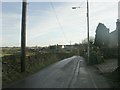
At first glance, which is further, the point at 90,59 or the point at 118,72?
the point at 90,59

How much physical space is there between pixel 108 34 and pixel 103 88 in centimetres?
5270

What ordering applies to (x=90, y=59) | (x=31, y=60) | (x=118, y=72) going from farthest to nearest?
(x=90, y=59) → (x=31, y=60) → (x=118, y=72)

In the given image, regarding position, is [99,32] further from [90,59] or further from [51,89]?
[51,89]

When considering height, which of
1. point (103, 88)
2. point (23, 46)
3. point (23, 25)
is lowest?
point (103, 88)

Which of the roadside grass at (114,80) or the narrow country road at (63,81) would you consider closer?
the narrow country road at (63,81)

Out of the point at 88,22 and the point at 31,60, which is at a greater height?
the point at 88,22

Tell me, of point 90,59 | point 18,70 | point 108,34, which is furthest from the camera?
point 108,34

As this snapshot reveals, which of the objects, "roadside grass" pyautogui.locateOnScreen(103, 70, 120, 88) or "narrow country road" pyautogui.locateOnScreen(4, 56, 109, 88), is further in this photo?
"roadside grass" pyautogui.locateOnScreen(103, 70, 120, 88)

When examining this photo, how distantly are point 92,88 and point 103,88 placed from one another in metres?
0.58

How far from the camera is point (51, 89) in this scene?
13281mm

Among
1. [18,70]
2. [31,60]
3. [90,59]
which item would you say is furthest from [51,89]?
[90,59]

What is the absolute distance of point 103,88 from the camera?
14023 mm

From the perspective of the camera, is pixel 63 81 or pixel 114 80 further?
pixel 114 80

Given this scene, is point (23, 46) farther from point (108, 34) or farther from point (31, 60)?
point (108, 34)
